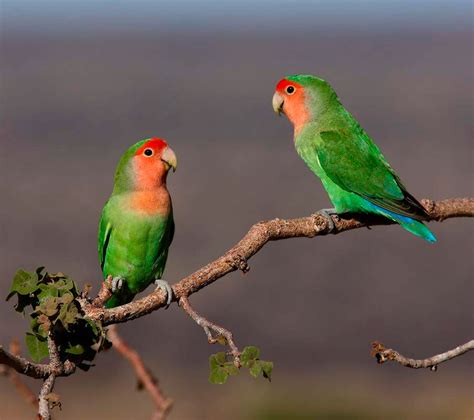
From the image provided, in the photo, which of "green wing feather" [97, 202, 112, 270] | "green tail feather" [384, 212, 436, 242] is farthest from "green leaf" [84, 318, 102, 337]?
"green tail feather" [384, 212, 436, 242]

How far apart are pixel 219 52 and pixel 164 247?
2461 inches

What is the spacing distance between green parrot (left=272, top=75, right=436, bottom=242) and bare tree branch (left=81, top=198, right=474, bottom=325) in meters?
0.44

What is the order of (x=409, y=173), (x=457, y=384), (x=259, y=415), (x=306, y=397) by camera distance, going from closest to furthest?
1. (x=259, y=415)
2. (x=306, y=397)
3. (x=457, y=384)
4. (x=409, y=173)

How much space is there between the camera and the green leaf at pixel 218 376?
2.38 metres

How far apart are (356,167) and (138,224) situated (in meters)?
1.60

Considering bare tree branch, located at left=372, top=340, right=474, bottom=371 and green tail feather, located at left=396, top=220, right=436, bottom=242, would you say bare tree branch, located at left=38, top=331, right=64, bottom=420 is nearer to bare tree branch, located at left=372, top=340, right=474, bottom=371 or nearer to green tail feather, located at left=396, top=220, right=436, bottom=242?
bare tree branch, located at left=372, top=340, right=474, bottom=371

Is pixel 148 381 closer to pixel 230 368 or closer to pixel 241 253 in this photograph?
pixel 230 368

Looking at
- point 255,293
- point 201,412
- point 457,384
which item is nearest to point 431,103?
point 255,293

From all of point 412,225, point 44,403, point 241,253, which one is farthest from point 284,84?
point 44,403

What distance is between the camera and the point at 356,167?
543 cm

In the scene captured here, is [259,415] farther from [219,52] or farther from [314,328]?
[219,52]

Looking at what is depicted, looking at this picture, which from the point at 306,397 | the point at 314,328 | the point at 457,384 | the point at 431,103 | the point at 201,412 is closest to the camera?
the point at 201,412

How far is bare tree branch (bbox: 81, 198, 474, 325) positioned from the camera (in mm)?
2783

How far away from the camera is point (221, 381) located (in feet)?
7.77
